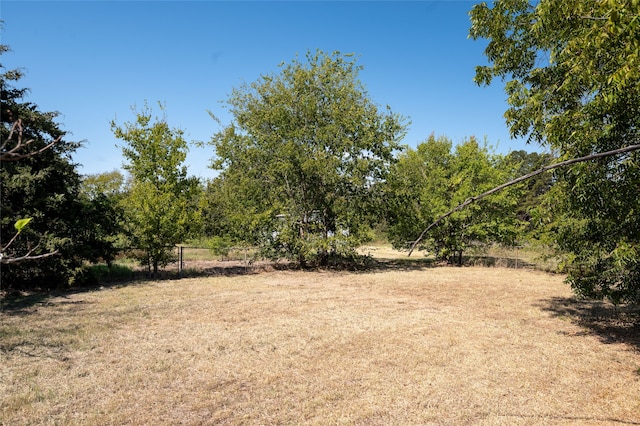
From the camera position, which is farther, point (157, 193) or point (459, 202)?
point (459, 202)

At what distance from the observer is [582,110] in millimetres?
5668

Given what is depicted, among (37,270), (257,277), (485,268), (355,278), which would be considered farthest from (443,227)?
(37,270)

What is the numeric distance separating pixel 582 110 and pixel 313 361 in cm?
535

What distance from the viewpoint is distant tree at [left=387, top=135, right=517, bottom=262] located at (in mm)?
19547

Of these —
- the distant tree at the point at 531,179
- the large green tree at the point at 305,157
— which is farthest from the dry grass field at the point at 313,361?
the large green tree at the point at 305,157

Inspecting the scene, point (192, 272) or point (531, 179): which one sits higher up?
point (531, 179)

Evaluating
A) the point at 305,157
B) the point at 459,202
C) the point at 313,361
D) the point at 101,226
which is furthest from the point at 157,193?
the point at 459,202

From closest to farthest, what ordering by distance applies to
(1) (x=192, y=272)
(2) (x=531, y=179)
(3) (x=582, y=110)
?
(3) (x=582, y=110) → (1) (x=192, y=272) → (2) (x=531, y=179)


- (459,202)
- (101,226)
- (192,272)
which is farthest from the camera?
(459,202)

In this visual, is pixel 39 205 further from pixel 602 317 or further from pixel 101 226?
pixel 602 317

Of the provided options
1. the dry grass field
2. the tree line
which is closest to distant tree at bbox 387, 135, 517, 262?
the tree line

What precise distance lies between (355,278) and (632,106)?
36.0 ft

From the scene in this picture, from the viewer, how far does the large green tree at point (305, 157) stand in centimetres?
1669

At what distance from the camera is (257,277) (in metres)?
15.0
